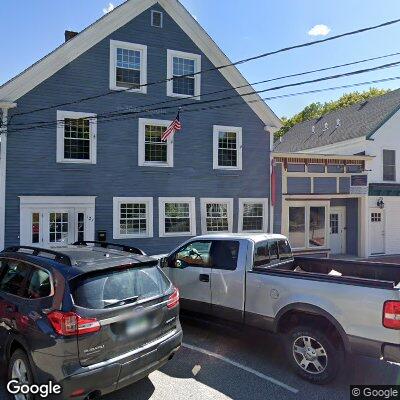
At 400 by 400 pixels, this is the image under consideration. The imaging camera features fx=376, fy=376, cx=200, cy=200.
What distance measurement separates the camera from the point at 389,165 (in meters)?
18.5

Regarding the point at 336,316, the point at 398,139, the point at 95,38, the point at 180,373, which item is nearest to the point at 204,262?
the point at 180,373

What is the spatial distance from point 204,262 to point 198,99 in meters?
9.98

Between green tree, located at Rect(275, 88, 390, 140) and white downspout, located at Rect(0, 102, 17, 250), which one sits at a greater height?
green tree, located at Rect(275, 88, 390, 140)

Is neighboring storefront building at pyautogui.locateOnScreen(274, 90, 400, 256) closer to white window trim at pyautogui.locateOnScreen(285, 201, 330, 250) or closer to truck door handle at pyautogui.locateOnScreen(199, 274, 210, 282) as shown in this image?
white window trim at pyautogui.locateOnScreen(285, 201, 330, 250)

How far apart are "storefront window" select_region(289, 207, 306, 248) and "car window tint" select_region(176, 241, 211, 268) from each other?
1082 cm

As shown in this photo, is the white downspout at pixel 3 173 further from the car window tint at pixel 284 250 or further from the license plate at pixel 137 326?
the license plate at pixel 137 326

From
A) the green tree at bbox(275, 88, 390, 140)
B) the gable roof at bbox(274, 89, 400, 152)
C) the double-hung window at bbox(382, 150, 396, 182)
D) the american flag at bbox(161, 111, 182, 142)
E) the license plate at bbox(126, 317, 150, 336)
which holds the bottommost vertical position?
the license plate at bbox(126, 317, 150, 336)

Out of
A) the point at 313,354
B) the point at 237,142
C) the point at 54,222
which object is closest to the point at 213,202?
the point at 237,142

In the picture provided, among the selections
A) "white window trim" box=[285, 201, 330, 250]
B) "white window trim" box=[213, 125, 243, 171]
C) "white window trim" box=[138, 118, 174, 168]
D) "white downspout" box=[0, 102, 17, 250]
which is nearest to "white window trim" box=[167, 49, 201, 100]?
"white window trim" box=[138, 118, 174, 168]

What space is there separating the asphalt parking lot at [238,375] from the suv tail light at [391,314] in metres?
0.87

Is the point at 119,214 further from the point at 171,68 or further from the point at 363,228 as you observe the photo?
the point at 363,228

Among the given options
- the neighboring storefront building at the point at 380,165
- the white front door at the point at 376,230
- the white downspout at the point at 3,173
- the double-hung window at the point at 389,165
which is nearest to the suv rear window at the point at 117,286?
the white downspout at the point at 3,173

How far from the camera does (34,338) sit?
3775 millimetres

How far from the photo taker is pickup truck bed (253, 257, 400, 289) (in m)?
4.97
